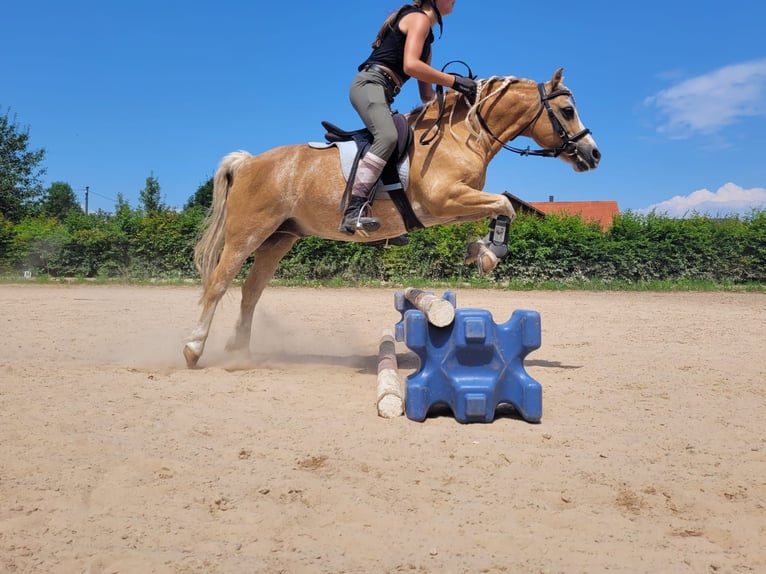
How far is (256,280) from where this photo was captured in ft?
22.5

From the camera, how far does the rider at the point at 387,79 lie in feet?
17.2

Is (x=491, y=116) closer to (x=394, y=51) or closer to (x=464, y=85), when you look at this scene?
(x=464, y=85)

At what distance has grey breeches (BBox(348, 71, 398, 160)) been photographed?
5301 mm

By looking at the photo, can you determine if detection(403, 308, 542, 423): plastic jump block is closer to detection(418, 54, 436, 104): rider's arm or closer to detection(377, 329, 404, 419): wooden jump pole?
detection(377, 329, 404, 419): wooden jump pole

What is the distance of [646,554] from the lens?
2.38m

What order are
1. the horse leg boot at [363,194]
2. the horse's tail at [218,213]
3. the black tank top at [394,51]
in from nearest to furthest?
the horse leg boot at [363,194], the black tank top at [394,51], the horse's tail at [218,213]

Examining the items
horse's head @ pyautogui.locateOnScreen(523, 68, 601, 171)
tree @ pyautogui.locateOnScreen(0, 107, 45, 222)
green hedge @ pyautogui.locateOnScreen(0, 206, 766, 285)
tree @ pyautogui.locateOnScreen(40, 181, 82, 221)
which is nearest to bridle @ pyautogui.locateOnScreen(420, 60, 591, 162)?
horse's head @ pyautogui.locateOnScreen(523, 68, 601, 171)

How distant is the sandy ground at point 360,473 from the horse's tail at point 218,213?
119 cm

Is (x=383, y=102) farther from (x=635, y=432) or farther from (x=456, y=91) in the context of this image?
(x=635, y=432)

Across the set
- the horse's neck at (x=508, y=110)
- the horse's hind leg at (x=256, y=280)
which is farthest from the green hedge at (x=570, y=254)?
the horse's neck at (x=508, y=110)

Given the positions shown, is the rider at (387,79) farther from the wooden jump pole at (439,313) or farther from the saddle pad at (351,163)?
the wooden jump pole at (439,313)

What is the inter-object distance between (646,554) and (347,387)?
307 cm

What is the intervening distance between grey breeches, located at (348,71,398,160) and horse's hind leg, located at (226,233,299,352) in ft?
6.02

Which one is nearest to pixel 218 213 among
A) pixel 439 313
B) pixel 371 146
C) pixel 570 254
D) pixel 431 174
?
pixel 371 146
